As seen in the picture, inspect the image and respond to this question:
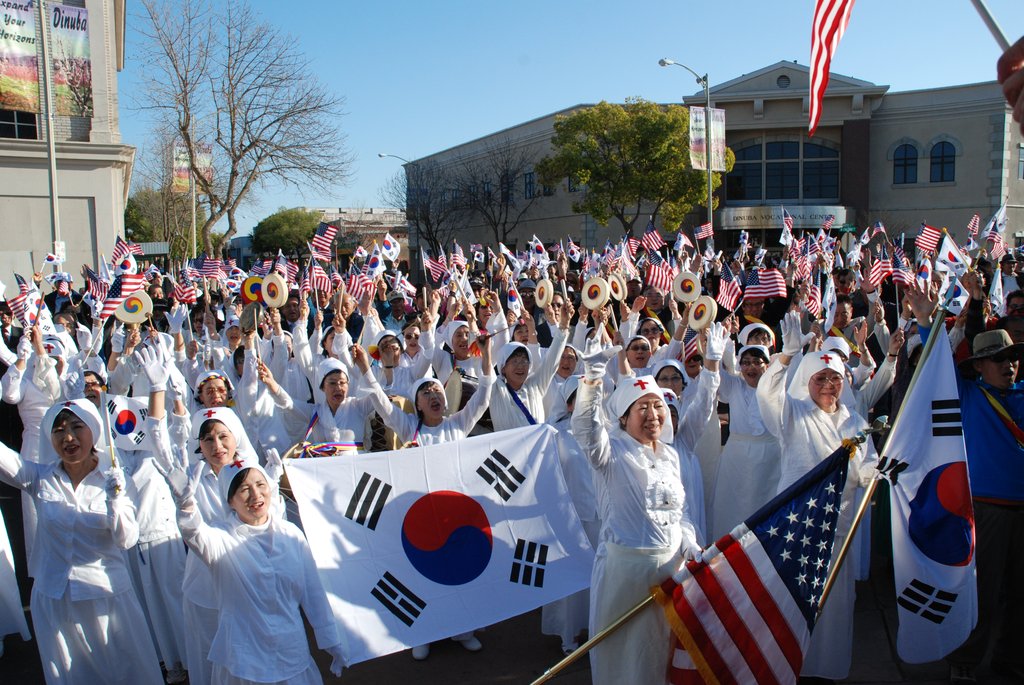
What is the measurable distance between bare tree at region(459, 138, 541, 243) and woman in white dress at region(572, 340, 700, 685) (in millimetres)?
39166

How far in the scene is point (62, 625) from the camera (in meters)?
4.29

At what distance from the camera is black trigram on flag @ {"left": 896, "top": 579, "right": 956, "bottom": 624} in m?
4.27

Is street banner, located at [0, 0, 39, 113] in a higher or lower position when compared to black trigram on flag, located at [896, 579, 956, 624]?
higher

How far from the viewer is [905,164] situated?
40031 mm

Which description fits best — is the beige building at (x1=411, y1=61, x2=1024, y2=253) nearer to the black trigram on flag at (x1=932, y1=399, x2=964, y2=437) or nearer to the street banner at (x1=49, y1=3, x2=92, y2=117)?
the street banner at (x1=49, y1=3, x2=92, y2=117)

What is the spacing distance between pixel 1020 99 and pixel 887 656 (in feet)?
14.1

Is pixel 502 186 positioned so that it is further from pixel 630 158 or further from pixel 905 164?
pixel 905 164

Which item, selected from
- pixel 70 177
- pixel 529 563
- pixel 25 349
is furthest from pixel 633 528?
pixel 70 177

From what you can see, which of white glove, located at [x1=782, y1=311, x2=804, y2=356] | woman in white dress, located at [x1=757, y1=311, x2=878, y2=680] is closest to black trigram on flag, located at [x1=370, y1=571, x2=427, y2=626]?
woman in white dress, located at [x1=757, y1=311, x2=878, y2=680]

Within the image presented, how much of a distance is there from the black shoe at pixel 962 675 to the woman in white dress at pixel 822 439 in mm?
556

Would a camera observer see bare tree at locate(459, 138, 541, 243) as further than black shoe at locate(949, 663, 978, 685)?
Yes

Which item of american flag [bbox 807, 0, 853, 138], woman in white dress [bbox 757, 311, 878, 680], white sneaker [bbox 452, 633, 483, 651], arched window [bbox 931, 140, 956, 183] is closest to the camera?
american flag [bbox 807, 0, 853, 138]

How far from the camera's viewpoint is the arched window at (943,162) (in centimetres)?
3872

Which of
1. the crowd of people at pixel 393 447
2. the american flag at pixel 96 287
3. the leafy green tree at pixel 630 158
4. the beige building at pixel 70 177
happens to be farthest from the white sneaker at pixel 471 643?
the leafy green tree at pixel 630 158
